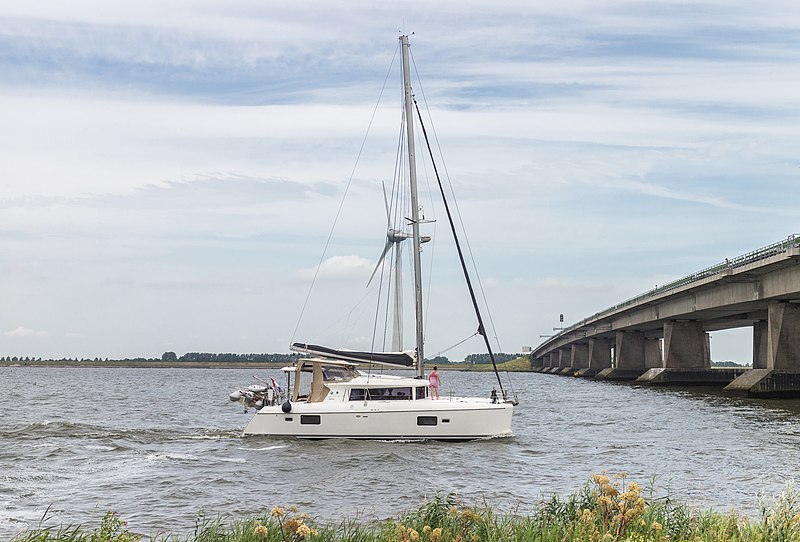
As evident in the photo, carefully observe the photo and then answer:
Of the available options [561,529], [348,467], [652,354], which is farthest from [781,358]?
[652,354]

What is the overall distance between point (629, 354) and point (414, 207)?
266 feet

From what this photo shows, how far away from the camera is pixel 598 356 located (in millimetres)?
133250

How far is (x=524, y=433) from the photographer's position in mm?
37625

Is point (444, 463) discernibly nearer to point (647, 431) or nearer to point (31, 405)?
point (647, 431)

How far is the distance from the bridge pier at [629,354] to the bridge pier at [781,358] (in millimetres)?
48808

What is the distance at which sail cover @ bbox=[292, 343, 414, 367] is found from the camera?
33.3 metres

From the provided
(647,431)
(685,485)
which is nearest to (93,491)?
(685,485)

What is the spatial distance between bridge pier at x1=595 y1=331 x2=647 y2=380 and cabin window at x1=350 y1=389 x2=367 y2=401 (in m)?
80.9

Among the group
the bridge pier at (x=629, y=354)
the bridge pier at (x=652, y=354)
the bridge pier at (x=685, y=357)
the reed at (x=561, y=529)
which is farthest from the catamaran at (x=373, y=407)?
the bridge pier at (x=652, y=354)

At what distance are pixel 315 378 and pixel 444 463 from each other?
23.1 feet

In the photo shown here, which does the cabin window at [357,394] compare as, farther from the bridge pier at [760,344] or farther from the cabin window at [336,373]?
the bridge pier at [760,344]

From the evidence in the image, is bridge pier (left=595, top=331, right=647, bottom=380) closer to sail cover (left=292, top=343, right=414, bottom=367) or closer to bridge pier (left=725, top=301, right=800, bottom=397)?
bridge pier (left=725, top=301, right=800, bottom=397)

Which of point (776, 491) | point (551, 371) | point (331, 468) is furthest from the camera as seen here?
point (551, 371)

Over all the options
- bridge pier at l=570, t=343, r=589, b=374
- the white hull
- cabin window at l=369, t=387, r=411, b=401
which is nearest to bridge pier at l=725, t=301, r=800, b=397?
the white hull
